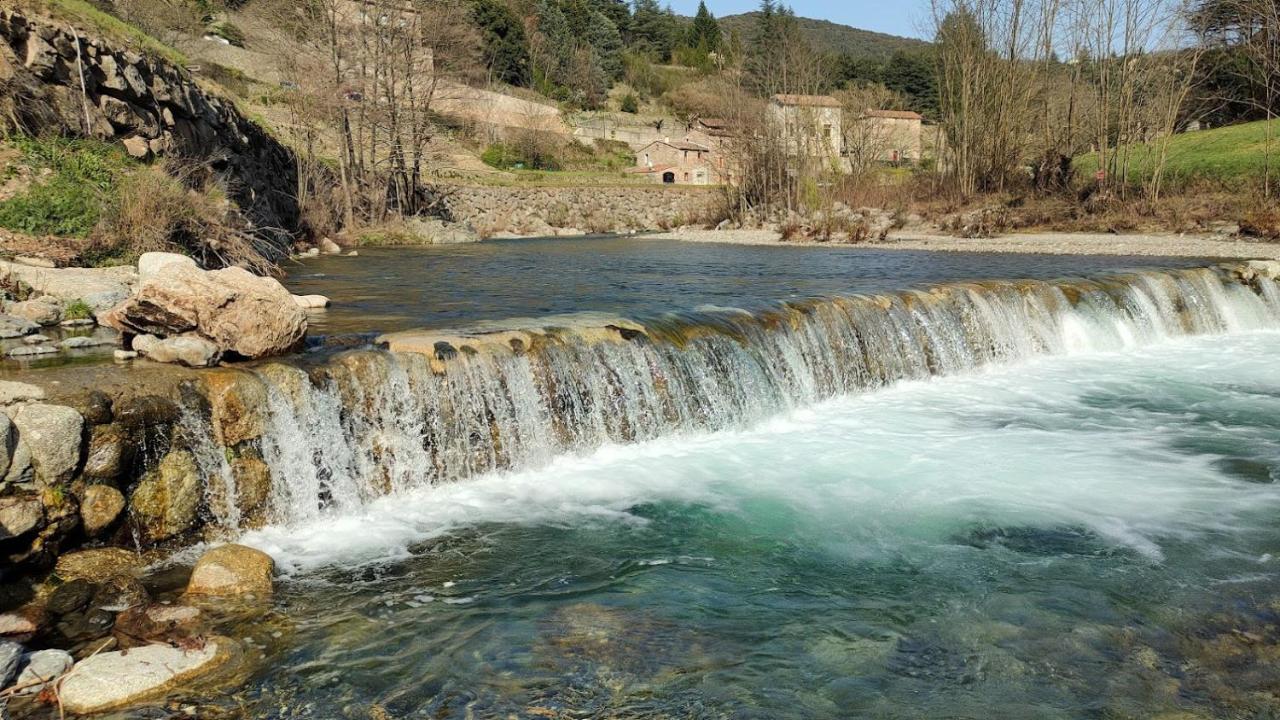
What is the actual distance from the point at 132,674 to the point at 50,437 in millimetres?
2070

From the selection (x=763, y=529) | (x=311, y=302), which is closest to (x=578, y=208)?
(x=311, y=302)

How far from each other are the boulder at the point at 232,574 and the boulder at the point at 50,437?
104cm

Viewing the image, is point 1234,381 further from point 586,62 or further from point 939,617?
point 586,62

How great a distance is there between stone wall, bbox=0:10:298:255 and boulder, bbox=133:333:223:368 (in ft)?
24.9

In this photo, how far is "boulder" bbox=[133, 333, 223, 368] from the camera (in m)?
6.52

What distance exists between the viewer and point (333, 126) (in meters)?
26.8

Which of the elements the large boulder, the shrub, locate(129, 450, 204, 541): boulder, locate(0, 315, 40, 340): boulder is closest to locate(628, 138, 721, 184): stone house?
the shrub

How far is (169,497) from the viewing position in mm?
5621

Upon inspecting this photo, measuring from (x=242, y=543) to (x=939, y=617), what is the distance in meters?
4.49

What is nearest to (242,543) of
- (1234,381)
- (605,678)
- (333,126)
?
(605,678)

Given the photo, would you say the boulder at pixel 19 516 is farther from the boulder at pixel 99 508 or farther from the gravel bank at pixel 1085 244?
the gravel bank at pixel 1085 244

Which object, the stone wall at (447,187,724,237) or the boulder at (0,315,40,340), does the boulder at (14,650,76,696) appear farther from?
the stone wall at (447,187,724,237)

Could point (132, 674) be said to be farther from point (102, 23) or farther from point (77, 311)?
point (102, 23)

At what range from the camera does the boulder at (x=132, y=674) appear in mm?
3717
